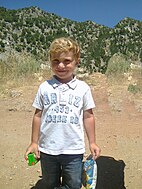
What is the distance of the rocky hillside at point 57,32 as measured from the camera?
2106 centimetres

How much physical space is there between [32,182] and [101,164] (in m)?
0.84

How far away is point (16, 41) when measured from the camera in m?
21.7

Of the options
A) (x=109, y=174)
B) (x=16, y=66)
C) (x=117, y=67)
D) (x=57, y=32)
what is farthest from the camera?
(x=57, y=32)

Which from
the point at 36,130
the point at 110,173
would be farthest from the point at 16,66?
the point at 36,130

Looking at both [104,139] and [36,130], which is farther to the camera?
[104,139]

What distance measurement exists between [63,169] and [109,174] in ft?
4.32

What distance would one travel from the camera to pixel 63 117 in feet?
7.31

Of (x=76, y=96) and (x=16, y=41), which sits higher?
(x=16, y=41)

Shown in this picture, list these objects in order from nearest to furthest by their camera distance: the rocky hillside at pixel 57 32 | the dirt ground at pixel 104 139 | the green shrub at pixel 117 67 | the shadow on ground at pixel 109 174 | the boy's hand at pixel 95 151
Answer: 1. the boy's hand at pixel 95 151
2. the shadow on ground at pixel 109 174
3. the dirt ground at pixel 104 139
4. the green shrub at pixel 117 67
5. the rocky hillside at pixel 57 32

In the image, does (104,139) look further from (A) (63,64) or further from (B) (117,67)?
(B) (117,67)

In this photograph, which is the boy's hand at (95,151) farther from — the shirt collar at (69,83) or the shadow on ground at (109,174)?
the shadow on ground at (109,174)

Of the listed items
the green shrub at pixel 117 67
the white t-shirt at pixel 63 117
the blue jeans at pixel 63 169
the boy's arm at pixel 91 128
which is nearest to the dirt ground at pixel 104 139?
the blue jeans at pixel 63 169

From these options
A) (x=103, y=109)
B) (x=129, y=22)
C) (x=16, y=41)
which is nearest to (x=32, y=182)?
(x=103, y=109)

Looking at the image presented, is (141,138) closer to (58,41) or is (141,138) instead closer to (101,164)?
(101,164)
